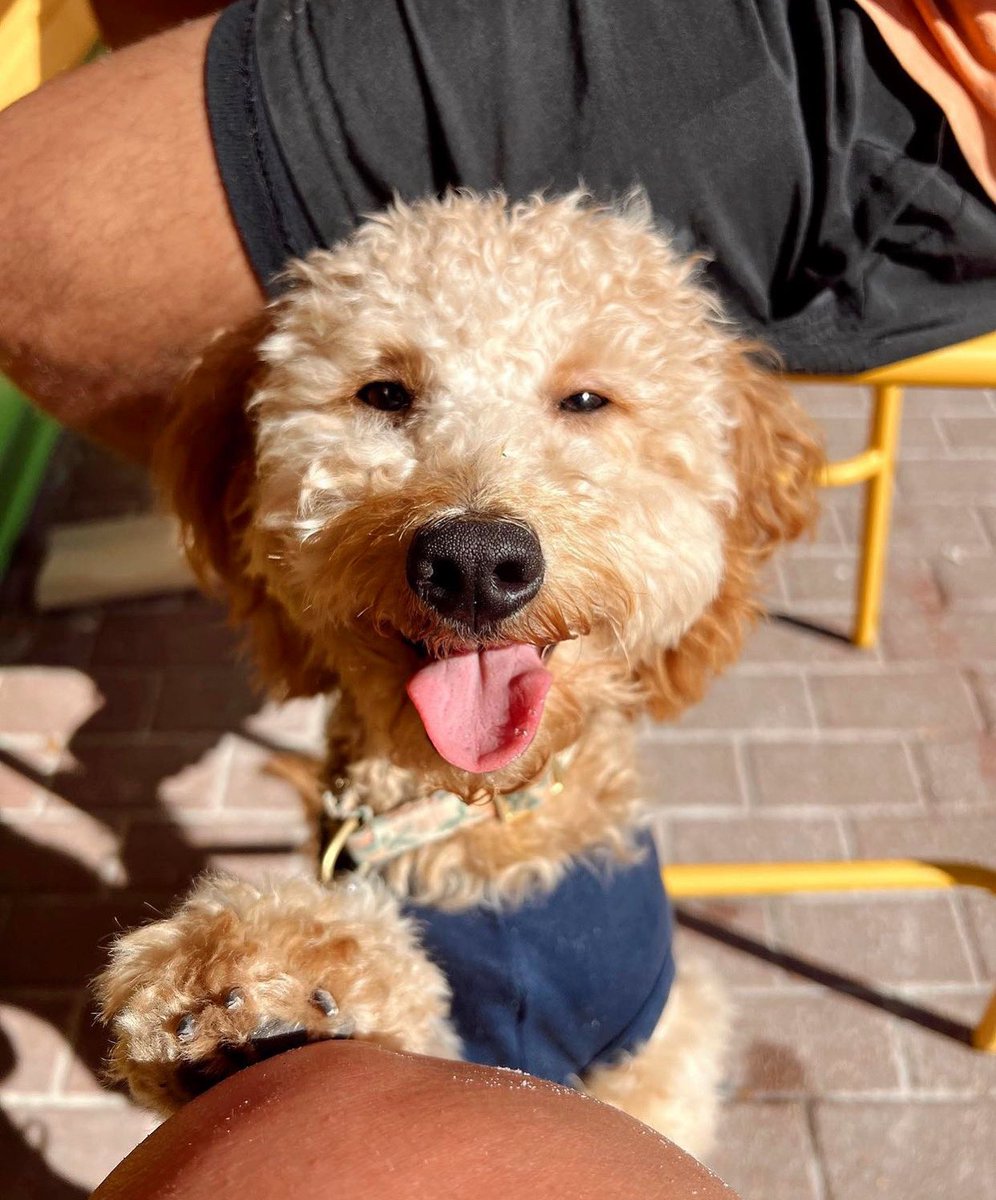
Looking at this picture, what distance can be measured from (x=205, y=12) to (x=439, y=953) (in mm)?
1713

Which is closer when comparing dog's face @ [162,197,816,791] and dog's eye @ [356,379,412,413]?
dog's face @ [162,197,816,791]

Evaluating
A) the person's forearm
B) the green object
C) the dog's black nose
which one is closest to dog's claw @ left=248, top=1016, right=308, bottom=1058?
the dog's black nose

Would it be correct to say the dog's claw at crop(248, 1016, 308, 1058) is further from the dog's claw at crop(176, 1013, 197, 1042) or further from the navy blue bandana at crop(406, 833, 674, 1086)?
the navy blue bandana at crop(406, 833, 674, 1086)

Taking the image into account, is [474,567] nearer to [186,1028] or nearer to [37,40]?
[186,1028]

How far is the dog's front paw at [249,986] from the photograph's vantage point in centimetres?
101

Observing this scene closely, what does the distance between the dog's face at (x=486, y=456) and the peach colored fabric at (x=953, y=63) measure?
373 millimetres

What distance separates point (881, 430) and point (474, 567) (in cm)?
152

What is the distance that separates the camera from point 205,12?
1.84 meters

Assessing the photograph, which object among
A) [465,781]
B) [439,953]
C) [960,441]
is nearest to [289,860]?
[439,953]

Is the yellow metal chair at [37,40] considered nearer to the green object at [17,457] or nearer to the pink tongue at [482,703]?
the green object at [17,457]

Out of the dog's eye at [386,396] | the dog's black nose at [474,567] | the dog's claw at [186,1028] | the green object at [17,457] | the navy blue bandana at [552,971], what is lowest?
the navy blue bandana at [552,971]

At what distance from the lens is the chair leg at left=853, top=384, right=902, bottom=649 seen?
2.22 meters

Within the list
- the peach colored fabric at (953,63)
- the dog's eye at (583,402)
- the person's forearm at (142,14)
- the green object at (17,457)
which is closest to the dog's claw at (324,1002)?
the dog's eye at (583,402)

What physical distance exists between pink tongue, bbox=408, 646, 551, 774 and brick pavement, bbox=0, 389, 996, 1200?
1.84ft
